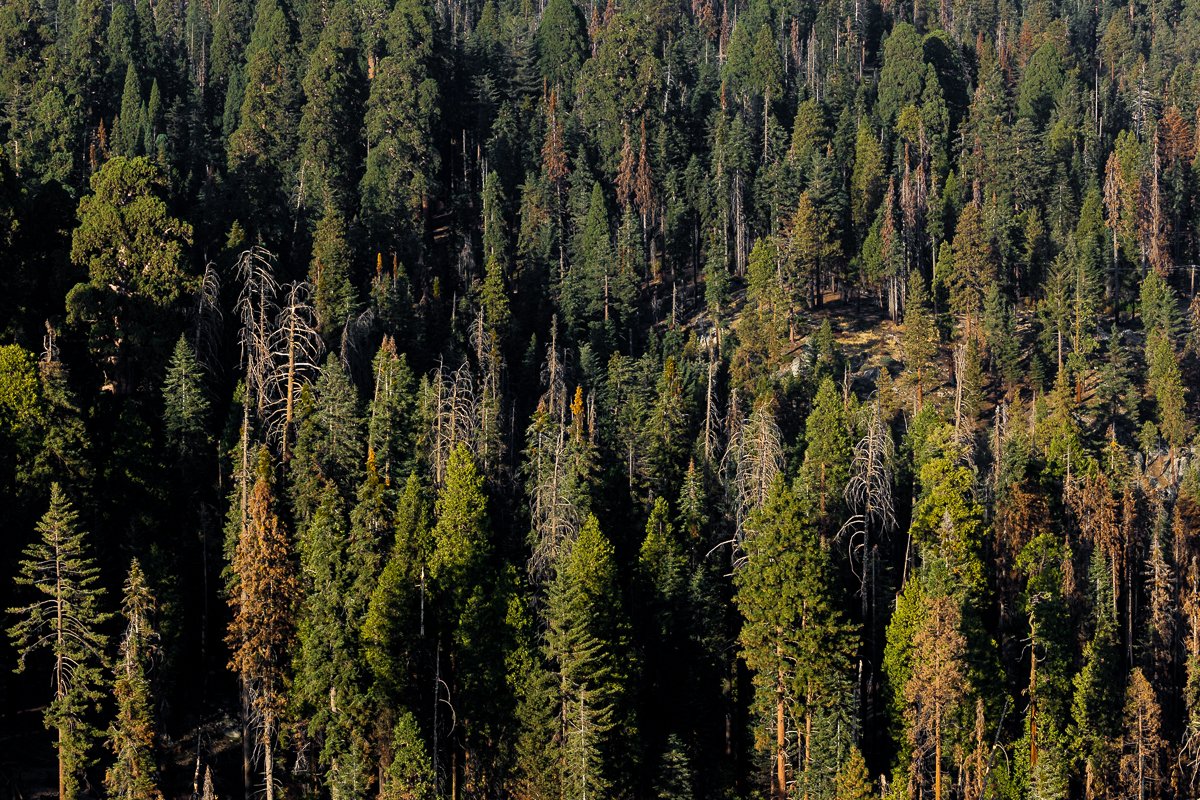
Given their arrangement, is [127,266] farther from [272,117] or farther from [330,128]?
[272,117]

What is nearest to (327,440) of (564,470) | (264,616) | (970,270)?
(264,616)

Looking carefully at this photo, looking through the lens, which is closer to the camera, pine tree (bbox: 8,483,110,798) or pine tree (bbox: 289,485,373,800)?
pine tree (bbox: 8,483,110,798)

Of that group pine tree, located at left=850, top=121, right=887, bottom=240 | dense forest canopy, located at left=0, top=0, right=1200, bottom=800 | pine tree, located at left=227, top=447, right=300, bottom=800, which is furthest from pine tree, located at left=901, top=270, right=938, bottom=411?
pine tree, located at left=227, top=447, right=300, bottom=800

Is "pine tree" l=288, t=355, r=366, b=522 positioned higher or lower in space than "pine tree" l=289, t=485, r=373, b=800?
higher

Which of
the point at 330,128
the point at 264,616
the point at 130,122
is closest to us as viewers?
the point at 264,616

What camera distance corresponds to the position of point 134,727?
5466 centimetres

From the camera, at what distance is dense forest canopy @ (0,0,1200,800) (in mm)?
59969

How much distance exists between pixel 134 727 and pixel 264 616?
22.0 feet

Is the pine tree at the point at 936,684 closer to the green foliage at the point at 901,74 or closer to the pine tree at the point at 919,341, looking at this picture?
the pine tree at the point at 919,341

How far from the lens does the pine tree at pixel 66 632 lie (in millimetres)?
54719

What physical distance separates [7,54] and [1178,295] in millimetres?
82635

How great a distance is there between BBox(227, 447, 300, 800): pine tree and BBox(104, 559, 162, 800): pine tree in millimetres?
4499

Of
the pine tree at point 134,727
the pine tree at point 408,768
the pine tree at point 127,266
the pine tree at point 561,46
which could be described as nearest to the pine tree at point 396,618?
the pine tree at point 408,768

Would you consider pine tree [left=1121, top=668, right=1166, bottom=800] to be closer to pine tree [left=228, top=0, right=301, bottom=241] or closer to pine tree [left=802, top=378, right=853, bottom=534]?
pine tree [left=802, top=378, right=853, bottom=534]
